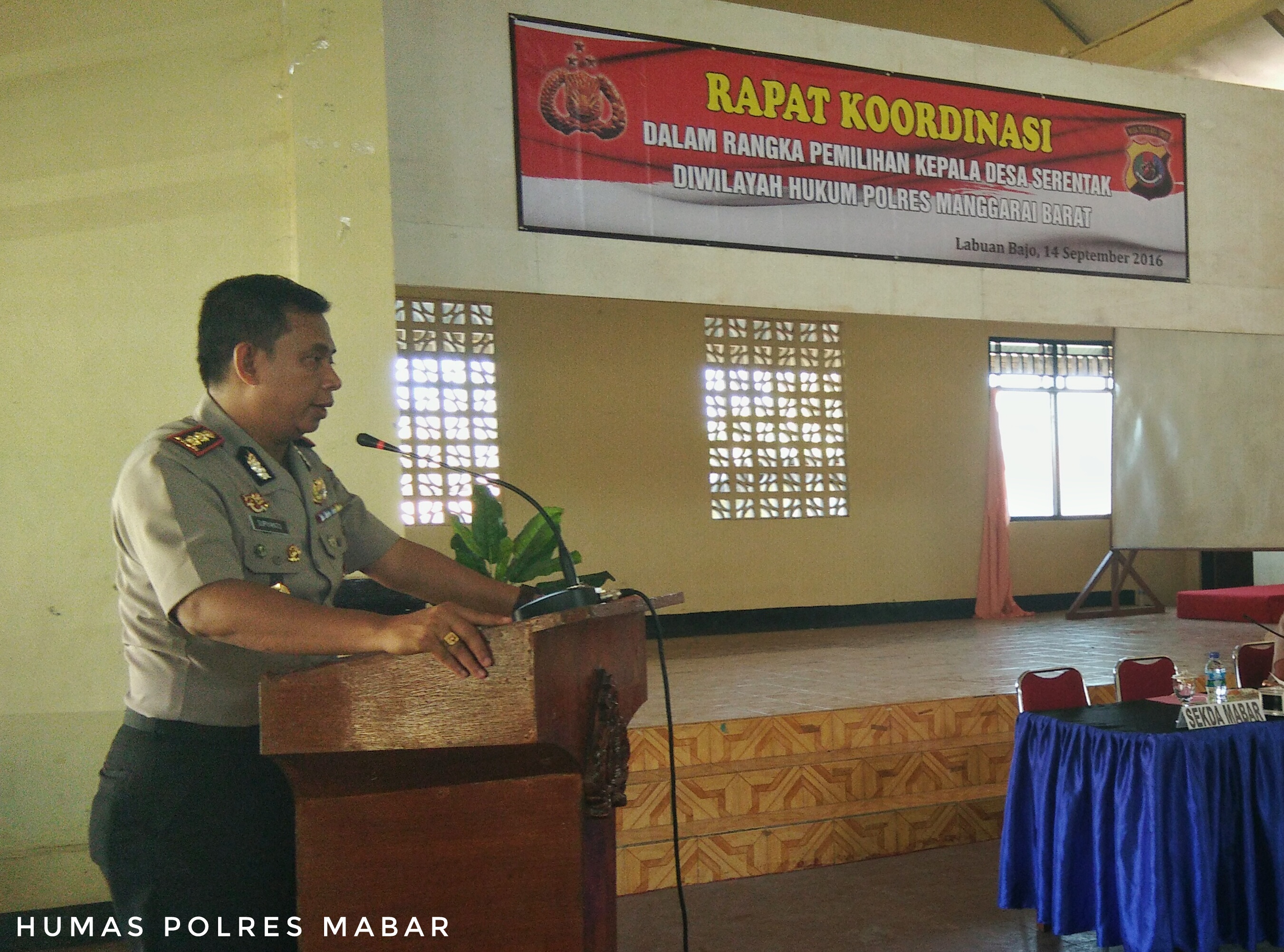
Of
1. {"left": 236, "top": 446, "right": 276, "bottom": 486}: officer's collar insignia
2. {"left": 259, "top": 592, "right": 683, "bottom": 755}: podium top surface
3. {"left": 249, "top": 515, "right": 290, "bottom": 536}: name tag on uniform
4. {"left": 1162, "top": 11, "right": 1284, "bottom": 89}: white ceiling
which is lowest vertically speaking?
{"left": 259, "top": 592, "right": 683, "bottom": 755}: podium top surface

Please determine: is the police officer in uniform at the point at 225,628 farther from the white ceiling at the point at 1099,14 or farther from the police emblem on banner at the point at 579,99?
the white ceiling at the point at 1099,14

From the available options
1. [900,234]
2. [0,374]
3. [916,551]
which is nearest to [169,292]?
[0,374]

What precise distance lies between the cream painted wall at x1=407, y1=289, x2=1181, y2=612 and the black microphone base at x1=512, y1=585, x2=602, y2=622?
5.90 m

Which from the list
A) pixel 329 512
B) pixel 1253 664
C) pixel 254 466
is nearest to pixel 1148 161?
pixel 1253 664

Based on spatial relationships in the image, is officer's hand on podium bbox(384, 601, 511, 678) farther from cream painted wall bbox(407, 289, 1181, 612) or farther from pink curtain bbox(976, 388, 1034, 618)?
pink curtain bbox(976, 388, 1034, 618)

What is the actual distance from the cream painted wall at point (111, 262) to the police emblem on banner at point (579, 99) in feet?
3.10

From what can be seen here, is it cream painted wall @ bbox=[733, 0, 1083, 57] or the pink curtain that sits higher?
cream painted wall @ bbox=[733, 0, 1083, 57]

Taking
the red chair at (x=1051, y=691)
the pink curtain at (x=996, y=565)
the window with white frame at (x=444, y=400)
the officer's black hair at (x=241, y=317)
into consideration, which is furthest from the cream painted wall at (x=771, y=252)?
the pink curtain at (x=996, y=565)

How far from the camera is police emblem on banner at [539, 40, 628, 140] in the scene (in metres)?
4.28

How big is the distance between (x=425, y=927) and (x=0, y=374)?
2.64m

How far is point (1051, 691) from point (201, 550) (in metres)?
2.77

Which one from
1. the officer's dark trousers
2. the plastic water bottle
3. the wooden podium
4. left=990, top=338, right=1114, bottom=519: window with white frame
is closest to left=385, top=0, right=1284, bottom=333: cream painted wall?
the plastic water bottle

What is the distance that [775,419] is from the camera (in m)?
8.48

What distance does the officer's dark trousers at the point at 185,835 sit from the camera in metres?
1.41
